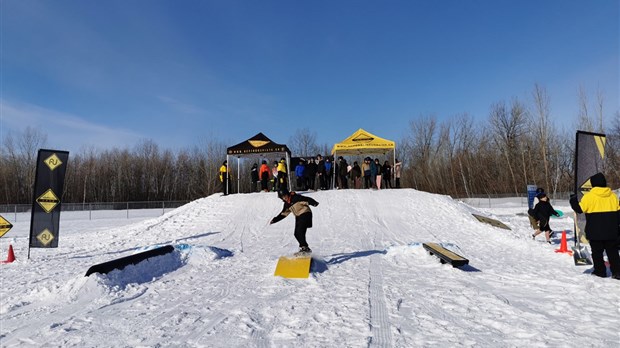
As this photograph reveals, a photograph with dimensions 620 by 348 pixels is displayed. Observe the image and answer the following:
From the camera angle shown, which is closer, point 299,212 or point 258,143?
point 299,212

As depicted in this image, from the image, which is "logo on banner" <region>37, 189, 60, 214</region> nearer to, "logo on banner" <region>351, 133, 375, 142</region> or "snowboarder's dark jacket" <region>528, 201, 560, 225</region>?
"snowboarder's dark jacket" <region>528, 201, 560, 225</region>

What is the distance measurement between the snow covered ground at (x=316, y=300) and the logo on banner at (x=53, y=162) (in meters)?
2.44

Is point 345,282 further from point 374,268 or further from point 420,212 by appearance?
point 420,212

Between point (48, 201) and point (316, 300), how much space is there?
8.45 meters

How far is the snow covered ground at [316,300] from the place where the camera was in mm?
3855

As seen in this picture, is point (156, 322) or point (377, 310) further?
point (377, 310)

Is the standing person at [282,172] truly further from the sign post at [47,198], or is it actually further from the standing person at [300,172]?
the sign post at [47,198]

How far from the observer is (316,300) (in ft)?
17.3

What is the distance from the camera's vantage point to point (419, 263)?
Result: 8312mm

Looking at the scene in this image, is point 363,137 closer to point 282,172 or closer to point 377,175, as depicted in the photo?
point 377,175

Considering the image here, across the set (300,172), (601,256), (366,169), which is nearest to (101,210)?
(300,172)

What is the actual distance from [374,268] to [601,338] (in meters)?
4.33

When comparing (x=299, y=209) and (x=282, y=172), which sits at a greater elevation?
(x=282, y=172)

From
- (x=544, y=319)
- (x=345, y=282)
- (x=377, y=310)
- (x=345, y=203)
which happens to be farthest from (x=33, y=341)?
(x=345, y=203)
